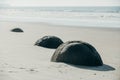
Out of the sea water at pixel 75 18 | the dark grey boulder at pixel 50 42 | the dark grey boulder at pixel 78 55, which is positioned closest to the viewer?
the dark grey boulder at pixel 78 55

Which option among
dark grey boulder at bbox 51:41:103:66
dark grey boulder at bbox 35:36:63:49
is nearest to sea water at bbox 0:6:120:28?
dark grey boulder at bbox 35:36:63:49

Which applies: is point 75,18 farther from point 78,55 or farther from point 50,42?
point 78,55

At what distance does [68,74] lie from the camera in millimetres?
8211

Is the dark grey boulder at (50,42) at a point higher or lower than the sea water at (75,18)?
lower

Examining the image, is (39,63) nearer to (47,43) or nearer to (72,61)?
(72,61)

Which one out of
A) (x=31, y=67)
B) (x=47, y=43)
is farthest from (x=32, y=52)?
(x=31, y=67)

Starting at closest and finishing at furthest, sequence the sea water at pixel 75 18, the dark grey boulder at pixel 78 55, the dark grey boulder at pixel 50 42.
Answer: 1. the dark grey boulder at pixel 78 55
2. the dark grey boulder at pixel 50 42
3. the sea water at pixel 75 18

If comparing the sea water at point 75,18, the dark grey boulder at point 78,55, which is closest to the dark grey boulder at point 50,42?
the dark grey boulder at point 78,55

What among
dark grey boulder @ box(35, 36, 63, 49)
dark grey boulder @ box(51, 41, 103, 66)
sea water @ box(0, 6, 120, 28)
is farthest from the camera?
sea water @ box(0, 6, 120, 28)

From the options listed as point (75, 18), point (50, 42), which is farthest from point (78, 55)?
point (75, 18)

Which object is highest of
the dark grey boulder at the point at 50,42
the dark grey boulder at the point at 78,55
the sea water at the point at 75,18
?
the sea water at the point at 75,18

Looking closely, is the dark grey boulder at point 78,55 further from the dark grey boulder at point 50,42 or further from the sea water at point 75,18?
the sea water at point 75,18

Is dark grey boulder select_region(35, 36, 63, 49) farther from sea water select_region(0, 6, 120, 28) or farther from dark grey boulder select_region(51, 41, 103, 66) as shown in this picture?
sea water select_region(0, 6, 120, 28)

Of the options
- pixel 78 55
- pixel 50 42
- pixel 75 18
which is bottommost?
pixel 78 55
